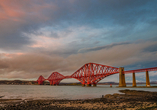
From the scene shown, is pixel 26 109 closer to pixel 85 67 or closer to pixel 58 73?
pixel 85 67

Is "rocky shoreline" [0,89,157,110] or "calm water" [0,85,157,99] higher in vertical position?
"rocky shoreline" [0,89,157,110]

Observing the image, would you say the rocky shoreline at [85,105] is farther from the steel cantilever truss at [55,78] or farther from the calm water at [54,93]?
the steel cantilever truss at [55,78]

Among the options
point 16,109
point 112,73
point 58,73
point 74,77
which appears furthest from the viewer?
point 58,73

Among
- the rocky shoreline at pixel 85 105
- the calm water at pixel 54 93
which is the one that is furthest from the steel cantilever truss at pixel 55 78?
the rocky shoreline at pixel 85 105

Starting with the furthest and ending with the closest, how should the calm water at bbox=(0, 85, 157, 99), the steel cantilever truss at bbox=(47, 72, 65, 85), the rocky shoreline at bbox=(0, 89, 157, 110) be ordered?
1. the steel cantilever truss at bbox=(47, 72, 65, 85)
2. the calm water at bbox=(0, 85, 157, 99)
3. the rocky shoreline at bbox=(0, 89, 157, 110)

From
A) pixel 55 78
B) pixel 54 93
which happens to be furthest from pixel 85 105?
pixel 55 78

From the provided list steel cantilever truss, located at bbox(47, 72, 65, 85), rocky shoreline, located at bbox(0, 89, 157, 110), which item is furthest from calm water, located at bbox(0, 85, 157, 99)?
steel cantilever truss, located at bbox(47, 72, 65, 85)

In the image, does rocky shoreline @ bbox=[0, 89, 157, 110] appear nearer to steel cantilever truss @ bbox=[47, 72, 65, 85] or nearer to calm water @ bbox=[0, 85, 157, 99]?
calm water @ bbox=[0, 85, 157, 99]

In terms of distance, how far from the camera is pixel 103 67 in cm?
10162

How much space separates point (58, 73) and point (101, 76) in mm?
86137

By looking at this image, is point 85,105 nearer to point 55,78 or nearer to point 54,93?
point 54,93

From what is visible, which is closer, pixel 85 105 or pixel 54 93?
pixel 85 105

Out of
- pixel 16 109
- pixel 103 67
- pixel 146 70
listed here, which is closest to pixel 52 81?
pixel 103 67

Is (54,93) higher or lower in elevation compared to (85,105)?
lower
